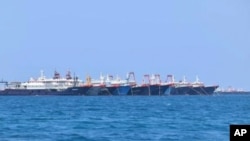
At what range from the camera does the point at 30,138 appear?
32.3 m

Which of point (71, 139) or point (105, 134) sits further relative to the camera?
point (105, 134)

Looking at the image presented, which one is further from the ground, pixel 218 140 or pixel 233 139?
pixel 233 139

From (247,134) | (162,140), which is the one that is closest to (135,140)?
(162,140)

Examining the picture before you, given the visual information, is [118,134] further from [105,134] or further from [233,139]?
[233,139]

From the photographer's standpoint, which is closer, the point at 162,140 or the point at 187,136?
the point at 162,140

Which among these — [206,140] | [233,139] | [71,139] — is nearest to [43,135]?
[71,139]

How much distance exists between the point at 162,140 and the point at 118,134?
14.4 ft

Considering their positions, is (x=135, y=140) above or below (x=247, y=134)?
below

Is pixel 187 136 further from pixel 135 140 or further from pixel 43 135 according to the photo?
pixel 43 135

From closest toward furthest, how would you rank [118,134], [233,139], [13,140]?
[233,139] → [13,140] → [118,134]

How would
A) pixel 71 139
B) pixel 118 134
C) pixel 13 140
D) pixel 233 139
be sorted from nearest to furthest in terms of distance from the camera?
pixel 233 139
pixel 13 140
pixel 71 139
pixel 118 134

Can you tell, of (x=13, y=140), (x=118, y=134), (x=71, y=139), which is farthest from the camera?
(x=118, y=134)

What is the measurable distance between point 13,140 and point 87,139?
4.03m

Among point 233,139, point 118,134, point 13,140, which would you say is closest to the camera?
point 233,139
